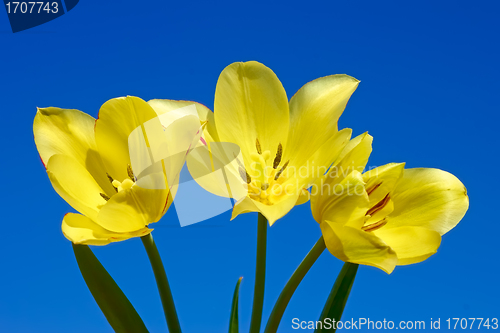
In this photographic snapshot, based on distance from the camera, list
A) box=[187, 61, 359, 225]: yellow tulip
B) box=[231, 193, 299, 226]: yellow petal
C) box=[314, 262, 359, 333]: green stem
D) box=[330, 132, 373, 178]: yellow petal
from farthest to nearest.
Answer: box=[314, 262, 359, 333]: green stem, box=[187, 61, 359, 225]: yellow tulip, box=[330, 132, 373, 178]: yellow petal, box=[231, 193, 299, 226]: yellow petal


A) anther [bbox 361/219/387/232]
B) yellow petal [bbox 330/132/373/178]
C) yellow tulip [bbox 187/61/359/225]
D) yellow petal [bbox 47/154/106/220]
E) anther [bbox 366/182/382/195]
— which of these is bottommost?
anther [bbox 361/219/387/232]

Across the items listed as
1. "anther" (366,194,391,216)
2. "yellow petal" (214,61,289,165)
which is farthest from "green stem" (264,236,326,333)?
"yellow petal" (214,61,289,165)

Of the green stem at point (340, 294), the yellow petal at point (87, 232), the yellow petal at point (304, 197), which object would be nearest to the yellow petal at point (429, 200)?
the green stem at point (340, 294)

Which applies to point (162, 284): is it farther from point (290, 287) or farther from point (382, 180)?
point (382, 180)

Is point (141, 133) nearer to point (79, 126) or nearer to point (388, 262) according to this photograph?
point (79, 126)

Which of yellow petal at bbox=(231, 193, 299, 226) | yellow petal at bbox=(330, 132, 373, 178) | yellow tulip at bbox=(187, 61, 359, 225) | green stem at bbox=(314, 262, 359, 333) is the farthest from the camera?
green stem at bbox=(314, 262, 359, 333)

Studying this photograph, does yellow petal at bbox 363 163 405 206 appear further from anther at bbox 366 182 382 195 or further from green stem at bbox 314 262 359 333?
green stem at bbox 314 262 359 333

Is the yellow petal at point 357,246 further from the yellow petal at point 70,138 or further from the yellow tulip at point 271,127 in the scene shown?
the yellow petal at point 70,138

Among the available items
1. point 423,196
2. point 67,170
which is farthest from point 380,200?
point 67,170
